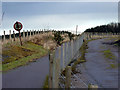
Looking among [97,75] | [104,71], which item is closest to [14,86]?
[97,75]

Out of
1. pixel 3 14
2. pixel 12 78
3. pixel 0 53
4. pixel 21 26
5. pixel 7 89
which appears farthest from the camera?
pixel 21 26

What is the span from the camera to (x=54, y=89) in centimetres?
512

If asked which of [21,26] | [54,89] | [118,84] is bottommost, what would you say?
[118,84]

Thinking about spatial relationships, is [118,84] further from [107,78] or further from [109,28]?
[109,28]

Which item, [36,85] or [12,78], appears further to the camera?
[12,78]

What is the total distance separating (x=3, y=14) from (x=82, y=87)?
7.11 metres

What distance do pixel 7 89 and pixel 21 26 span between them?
1378cm

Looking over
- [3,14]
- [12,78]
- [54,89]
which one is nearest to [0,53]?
[3,14]

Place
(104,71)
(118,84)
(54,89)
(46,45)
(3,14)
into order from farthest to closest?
(46,45), (3,14), (104,71), (118,84), (54,89)

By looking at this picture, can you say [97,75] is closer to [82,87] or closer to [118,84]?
[118,84]

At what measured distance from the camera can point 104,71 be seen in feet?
33.5

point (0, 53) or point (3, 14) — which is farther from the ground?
point (3, 14)

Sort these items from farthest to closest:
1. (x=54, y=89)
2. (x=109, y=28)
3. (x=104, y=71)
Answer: (x=109, y=28), (x=104, y=71), (x=54, y=89)

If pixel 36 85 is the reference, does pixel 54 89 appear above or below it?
above
